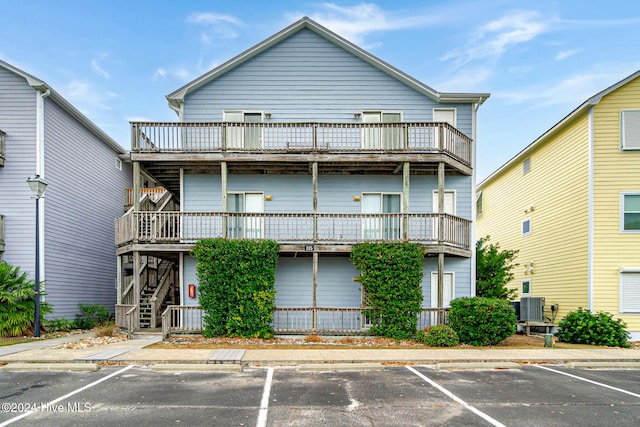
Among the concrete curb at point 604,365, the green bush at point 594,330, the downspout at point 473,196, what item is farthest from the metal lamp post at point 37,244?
the green bush at point 594,330

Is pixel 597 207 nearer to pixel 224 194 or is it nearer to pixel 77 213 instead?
pixel 224 194

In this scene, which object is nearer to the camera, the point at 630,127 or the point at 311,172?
the point at 630,127

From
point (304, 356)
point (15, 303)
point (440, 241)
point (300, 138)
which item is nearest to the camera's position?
point (304, 356)

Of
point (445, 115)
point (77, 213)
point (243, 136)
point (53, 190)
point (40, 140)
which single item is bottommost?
point (77, 213)

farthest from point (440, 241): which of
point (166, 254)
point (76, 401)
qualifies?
point (76, 401)

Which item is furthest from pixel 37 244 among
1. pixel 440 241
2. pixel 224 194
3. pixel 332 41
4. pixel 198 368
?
pixel 440 241

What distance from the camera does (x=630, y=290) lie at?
1463cm

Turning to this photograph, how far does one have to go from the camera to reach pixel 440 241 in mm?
14070

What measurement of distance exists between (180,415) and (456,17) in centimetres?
2406

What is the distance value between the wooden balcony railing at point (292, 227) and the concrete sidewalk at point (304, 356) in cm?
395

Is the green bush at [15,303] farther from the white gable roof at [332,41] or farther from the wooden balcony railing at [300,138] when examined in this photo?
the white gable roof at [332,41]

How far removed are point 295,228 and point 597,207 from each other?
35.3 ft

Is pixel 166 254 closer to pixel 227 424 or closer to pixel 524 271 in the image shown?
pixel 227 424

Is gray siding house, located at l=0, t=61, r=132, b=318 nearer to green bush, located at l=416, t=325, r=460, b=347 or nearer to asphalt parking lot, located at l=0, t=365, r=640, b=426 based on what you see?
asphalt parking lot, located at l=0, t=365, r=640, b=426
